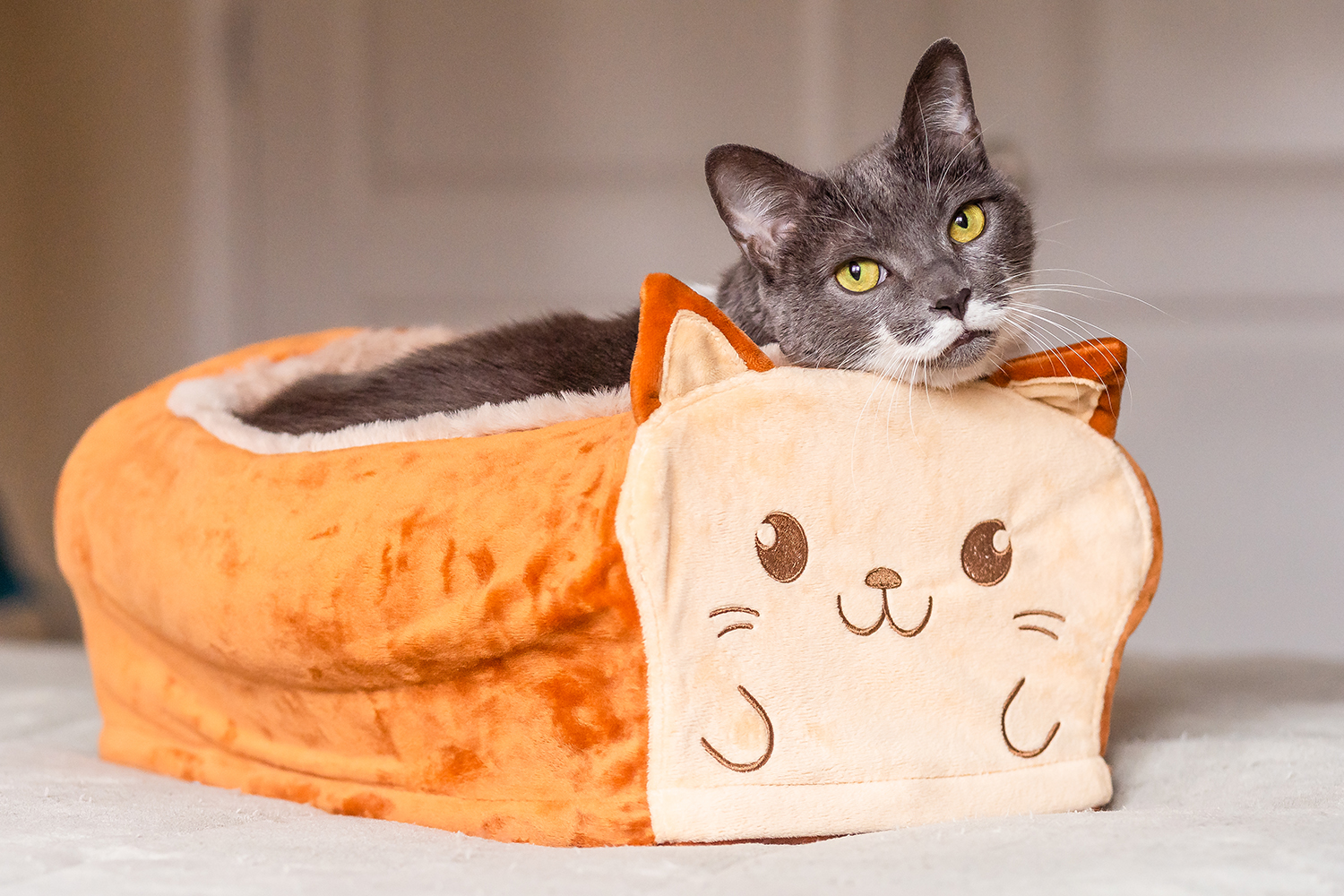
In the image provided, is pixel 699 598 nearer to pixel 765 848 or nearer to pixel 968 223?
pixel 765 848

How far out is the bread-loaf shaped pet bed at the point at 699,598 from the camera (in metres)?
0.74

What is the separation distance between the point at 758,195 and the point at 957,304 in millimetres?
205

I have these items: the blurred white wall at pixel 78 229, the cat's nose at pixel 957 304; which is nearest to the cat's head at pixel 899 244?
the cat's nose at pixel 957 304

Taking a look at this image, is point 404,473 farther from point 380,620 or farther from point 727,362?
point 727,362

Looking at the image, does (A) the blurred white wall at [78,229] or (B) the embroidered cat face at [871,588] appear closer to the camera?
(B) the embroidered cat face at [871,588]

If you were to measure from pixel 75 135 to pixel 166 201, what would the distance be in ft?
0.96

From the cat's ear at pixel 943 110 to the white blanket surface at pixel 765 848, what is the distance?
20.9 inches

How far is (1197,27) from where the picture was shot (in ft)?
7.97

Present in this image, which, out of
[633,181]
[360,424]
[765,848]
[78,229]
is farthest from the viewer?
[78,229]

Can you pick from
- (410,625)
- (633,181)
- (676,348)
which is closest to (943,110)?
(676,348)

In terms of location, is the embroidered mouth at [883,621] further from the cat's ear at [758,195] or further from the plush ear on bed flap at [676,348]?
the cat's ear at [758,195]

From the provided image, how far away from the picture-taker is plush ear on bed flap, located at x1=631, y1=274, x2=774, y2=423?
0.74 m

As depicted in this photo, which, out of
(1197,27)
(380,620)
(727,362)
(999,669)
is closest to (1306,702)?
(999,669)

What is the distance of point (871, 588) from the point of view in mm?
775
